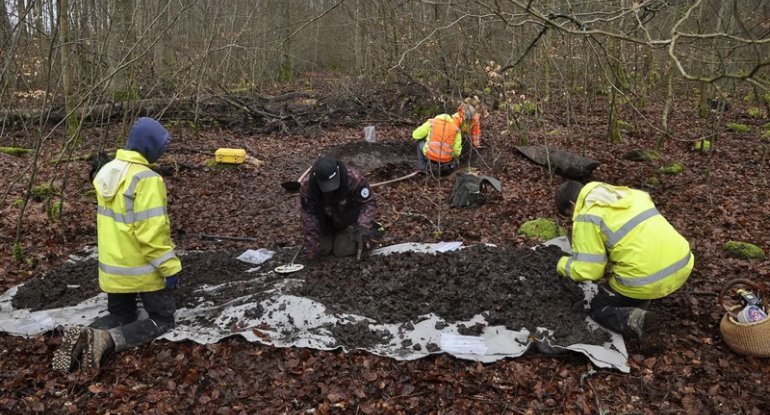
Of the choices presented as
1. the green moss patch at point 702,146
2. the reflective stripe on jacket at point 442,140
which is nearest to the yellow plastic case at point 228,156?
the reflective stripe on jacket at point 442,140

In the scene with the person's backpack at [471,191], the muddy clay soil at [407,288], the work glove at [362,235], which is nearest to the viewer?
the muddy clay soil at [407,288]

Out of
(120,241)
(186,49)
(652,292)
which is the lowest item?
(652,292)

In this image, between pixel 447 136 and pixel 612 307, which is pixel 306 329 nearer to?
pixel 612 307

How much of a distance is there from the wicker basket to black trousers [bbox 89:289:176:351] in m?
4.09

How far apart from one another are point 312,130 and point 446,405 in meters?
10.3

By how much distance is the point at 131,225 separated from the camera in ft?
12.3

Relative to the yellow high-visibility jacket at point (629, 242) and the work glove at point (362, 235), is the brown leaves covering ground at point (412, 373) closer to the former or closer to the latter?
the yellow high-visibility jacket at point (629, 242)

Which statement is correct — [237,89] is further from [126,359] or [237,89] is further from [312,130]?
[126,359]

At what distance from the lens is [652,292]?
3.65 meters

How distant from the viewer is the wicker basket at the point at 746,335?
3342 mm

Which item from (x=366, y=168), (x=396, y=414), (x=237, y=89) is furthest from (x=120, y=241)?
(x=237, y=89)

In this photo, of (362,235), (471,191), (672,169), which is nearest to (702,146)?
(672,169)

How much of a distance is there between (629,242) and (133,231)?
3551 millimetres

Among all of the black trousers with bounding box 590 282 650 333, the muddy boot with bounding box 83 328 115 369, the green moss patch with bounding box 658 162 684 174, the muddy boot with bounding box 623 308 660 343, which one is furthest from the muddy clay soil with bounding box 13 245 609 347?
the green moss patch with bounding box 658 162 684 174
